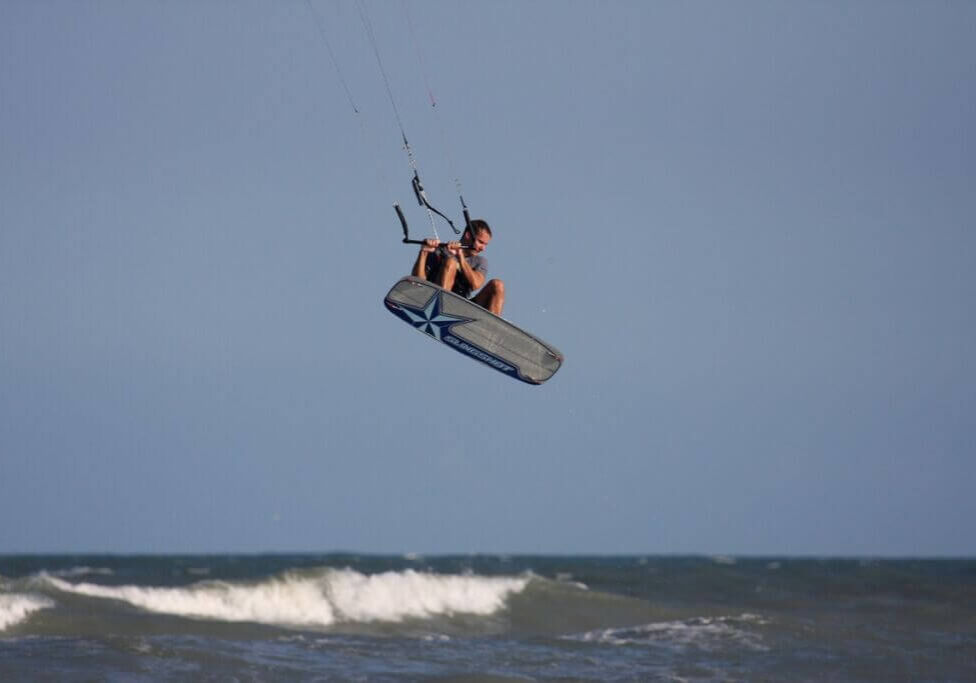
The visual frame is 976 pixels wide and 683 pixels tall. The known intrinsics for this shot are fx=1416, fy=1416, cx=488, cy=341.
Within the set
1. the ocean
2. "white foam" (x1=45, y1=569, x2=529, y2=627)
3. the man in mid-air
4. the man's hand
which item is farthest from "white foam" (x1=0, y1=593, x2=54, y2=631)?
the man's hand

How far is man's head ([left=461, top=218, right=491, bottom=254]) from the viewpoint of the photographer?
14773mm

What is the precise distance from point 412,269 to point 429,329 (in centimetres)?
68

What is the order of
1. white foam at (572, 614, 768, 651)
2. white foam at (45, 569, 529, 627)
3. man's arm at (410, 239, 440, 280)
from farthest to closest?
white foam at (45, 569, 529, 627), white foam at (572, 614, 768, 651), man's arm at (410, 239, 440, 280)

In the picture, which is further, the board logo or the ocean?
the ocean

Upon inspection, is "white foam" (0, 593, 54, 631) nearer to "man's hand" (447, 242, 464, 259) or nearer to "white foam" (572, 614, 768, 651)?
"white foam" (572, 614, 768, 651)

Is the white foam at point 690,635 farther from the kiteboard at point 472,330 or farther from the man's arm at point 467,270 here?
the man's arm at point 467,270

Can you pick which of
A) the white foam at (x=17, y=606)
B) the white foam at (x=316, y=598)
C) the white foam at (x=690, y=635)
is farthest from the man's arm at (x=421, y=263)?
the white foam at (x=316, y=598)

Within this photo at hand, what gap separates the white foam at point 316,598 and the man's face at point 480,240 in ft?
34.1

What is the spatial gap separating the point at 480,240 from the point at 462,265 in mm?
325

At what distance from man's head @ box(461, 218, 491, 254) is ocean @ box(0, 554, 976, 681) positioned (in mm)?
5070

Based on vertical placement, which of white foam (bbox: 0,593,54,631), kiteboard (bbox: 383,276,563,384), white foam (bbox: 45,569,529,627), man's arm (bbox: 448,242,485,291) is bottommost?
white foam (bbox: 0,593,54,631)

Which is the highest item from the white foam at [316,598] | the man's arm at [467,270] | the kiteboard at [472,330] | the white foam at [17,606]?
the man's arm at [467,270]

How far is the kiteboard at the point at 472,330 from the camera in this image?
48.6 ft

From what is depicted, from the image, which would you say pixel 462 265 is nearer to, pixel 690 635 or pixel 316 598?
pixel 690 635
